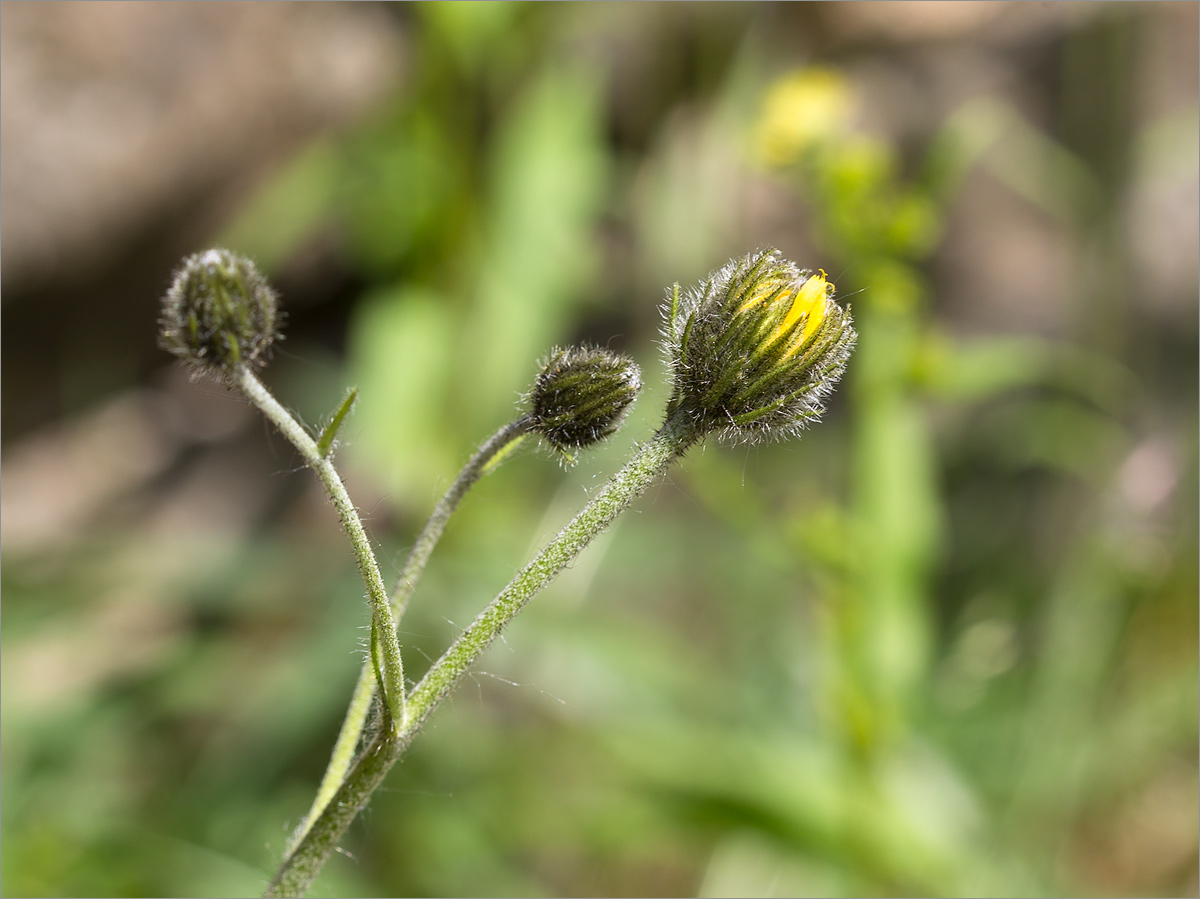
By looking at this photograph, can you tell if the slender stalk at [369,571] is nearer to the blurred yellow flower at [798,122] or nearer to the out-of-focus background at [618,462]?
the out-of-focus background at [618,462]

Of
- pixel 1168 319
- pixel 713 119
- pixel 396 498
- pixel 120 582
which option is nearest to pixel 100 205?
pixel 120 582

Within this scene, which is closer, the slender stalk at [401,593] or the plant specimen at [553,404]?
the plant specimen at [553,404]

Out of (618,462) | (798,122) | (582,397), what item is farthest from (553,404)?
(618,462)

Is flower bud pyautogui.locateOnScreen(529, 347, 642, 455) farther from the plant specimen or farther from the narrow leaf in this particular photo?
the narrow leaf

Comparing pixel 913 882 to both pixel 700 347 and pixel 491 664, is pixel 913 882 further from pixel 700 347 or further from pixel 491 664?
pixel 700 347

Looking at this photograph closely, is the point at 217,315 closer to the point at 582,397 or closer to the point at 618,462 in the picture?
the point at 582,397

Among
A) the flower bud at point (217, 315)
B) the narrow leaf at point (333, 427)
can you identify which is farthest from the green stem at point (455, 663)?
the flower bud at point (217, 315)

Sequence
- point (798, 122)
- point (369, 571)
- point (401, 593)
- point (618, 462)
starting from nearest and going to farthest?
point (369, 571)
point (401, 593)
point (798, 122)
point (618, 462)
